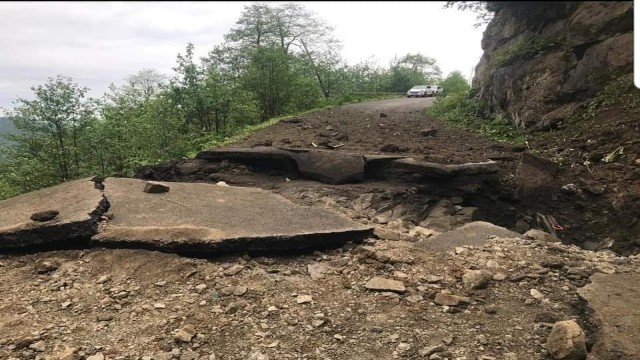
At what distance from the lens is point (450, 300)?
3371 millimetres

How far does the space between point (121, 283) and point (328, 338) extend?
1647 mm

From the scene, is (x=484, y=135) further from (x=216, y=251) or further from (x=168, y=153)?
(x=216, y=251)

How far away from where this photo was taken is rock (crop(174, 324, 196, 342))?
3.00 metres

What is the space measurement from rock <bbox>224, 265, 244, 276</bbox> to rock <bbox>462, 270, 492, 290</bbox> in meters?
1.71

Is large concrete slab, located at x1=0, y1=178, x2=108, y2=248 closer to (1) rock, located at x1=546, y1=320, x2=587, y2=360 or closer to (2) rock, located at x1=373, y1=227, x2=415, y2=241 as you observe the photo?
(2) rock, located at x1=373, y1=227, x2=415, y2=241

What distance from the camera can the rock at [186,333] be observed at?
3004 millimetres

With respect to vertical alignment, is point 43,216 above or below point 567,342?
above

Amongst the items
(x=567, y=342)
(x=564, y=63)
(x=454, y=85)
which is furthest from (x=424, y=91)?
(x=567, y=342)

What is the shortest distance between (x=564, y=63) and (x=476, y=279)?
7220 millimetres

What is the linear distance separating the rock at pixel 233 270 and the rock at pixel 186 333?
0.63 meters

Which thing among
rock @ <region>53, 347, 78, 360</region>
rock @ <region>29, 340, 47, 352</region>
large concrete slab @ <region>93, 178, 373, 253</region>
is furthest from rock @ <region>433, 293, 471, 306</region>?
rock @ <region>29, 340, 47, 352</region>

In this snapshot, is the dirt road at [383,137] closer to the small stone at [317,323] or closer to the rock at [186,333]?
the small stone at [317,323]

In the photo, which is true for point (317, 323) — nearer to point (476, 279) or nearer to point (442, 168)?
point (476, 279)

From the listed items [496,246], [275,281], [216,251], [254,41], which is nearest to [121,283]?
[216,251]
